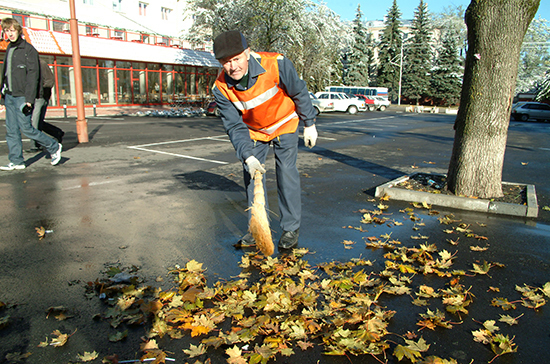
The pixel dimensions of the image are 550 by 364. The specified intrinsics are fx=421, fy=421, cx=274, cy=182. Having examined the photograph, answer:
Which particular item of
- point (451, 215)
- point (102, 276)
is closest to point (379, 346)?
point (102, 276)

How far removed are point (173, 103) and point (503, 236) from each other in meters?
31.9

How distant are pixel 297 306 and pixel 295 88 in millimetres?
1945

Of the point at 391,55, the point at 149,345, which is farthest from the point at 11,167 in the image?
the point at 391,55

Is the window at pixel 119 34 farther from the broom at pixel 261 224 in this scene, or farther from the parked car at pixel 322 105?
the broom at pixel 261 224

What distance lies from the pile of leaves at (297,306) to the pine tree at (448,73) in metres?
59.2

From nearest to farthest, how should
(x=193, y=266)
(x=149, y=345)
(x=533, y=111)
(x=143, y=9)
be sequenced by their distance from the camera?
(x=149, y=345)
(x=193, y=266)
(x=533, y=111)
(x=143, y=9)

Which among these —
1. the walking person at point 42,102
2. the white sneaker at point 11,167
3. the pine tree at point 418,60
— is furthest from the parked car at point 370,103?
the white sneaker at point 11,167

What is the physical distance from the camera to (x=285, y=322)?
275 centimetres

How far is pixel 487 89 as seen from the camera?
222 inches

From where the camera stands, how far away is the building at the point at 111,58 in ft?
86.6

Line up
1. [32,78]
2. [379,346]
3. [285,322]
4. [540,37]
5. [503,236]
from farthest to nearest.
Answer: [540,37]
[32,78]
[503,236]
[285,322]
[379,346]

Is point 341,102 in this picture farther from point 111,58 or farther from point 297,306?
point 297,306

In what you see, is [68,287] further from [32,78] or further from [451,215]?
[32,78]

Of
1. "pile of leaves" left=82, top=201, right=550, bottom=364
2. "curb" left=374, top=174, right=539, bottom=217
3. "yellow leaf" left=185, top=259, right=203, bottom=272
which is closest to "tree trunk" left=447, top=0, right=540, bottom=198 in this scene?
"curb" left=374, top=174, right=539, bottom=217
